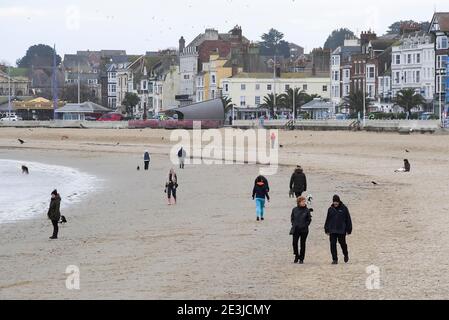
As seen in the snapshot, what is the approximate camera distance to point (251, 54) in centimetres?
11525

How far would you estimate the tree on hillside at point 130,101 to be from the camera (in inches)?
5236

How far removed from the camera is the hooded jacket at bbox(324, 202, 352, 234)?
62.7 feet

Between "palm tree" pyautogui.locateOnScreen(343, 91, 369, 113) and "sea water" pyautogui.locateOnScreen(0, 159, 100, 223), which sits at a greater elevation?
"palm tree" pyautogui.locateOnScreen(343, 91, 369, 113)

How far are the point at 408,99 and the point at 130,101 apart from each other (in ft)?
198

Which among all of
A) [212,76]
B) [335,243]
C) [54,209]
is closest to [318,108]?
[212,76]

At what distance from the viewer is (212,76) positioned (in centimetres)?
11538

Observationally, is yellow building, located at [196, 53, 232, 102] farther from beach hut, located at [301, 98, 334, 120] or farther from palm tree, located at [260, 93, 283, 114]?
beach hut, located at [301, 98, 334, 120]

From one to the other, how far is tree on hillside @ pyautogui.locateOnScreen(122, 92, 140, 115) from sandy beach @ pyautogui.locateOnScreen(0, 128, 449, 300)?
274 feet

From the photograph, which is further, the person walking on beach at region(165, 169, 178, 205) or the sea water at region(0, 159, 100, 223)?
the sea water at region(0, 159, 100, 223)

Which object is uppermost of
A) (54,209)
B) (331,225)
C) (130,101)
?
(130,101)

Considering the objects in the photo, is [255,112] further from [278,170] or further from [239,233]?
[239,233]

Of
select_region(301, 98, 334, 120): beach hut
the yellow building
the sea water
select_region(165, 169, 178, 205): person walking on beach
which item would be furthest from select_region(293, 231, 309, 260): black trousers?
the yellow building

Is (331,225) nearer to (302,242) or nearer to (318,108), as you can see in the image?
(302,242)

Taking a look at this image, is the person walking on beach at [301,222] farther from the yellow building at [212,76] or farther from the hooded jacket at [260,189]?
the yellow building at [212,76]
